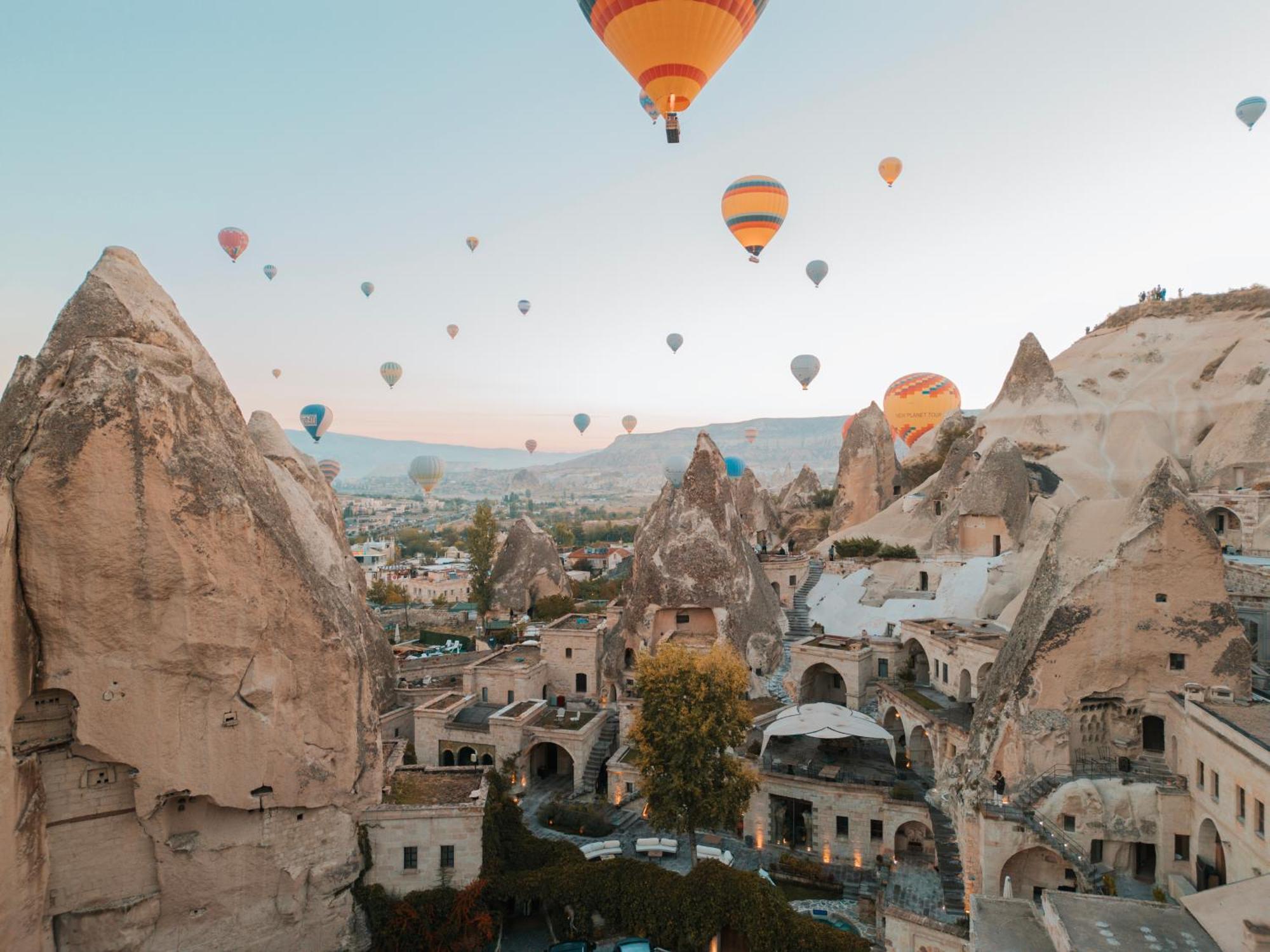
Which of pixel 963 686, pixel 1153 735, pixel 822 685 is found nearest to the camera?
pixel 1153 735

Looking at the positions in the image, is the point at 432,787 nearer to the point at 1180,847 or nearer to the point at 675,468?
the point at 1180,847

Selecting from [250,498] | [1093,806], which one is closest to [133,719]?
[250,498]

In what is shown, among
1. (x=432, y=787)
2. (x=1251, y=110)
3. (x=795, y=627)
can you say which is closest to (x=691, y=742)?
(x=432, y=787)

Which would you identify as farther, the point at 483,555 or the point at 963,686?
the point at 483,555

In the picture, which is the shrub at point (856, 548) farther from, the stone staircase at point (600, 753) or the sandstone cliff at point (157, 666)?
the sandstone cliff at point (157, 666)

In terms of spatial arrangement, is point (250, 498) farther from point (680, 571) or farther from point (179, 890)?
point (680, 571)

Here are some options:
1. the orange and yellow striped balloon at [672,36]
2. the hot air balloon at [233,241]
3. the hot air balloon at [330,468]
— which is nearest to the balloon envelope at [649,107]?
the orange and yellow striped balloon at [672,36]

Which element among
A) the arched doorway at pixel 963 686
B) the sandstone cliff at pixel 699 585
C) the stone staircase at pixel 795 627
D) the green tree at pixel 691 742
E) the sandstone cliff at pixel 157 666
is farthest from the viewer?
the sandstone cliff at pixel 699 585

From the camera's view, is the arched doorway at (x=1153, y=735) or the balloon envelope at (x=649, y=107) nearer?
the arched doorway at (x=1153, y=735)
